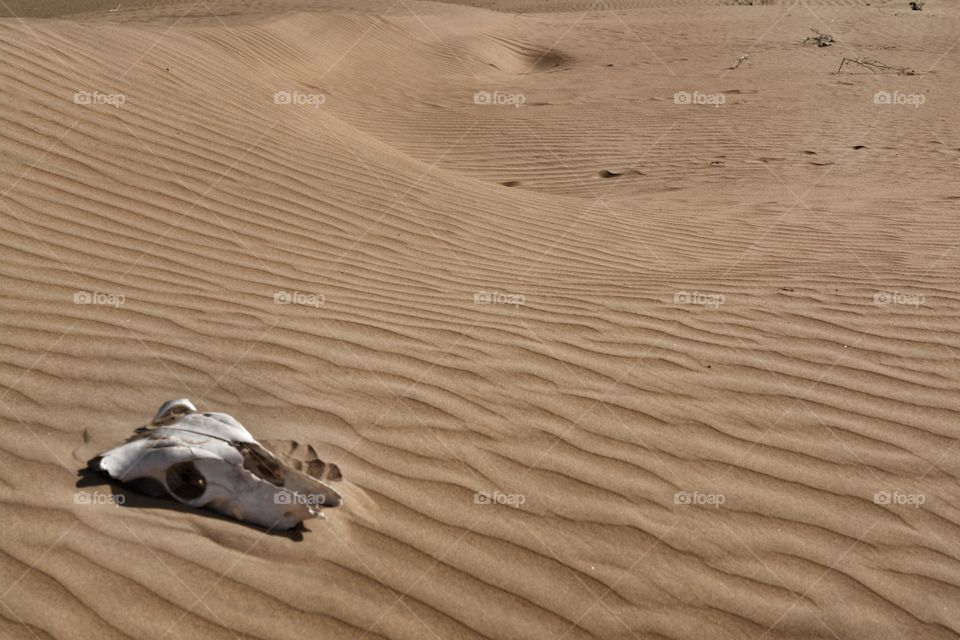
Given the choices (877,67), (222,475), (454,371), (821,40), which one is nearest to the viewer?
(222,475)

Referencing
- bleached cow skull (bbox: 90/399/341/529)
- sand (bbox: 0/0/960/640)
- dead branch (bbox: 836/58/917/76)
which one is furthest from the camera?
dead branch (bbox: 836/58/917/76)

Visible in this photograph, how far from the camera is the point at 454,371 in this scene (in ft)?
11.8

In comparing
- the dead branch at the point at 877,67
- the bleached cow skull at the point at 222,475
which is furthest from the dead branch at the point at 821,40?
the bleached cow skull at the point at 222,475

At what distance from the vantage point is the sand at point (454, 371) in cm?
244

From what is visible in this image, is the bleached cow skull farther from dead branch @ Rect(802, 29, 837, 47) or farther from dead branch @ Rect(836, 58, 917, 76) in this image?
dead branch @ Rect(802, 29, 837, 47)

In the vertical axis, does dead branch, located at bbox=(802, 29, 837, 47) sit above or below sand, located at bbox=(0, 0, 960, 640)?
below

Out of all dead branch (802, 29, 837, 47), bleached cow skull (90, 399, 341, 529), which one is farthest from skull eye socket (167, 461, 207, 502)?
dead branch (802, 29, 837, 47)

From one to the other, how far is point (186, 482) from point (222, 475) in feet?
0.55

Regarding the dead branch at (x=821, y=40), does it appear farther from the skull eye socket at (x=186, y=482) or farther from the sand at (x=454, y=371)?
the skull eye socket at (x=186, y=482)

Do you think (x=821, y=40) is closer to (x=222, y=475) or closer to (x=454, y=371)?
(x=454, y=371)

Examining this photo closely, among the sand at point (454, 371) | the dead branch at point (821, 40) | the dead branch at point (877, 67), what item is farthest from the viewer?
the dead branch at point (821, 40)

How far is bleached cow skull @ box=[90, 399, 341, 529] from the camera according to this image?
2559mm

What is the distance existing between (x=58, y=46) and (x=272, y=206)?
2.42m

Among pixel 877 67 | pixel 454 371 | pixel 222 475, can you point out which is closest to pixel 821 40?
pixel 877 67
